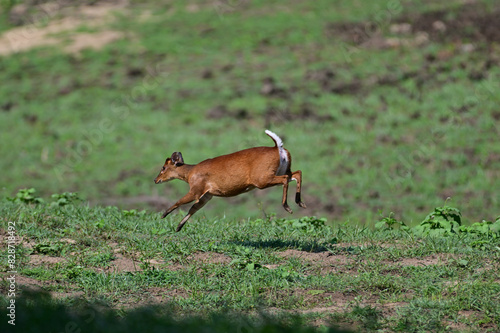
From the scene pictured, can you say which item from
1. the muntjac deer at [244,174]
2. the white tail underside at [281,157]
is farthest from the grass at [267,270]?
the white tail underside at [281,157]

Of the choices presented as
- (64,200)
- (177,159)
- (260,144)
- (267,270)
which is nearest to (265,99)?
(260,144)

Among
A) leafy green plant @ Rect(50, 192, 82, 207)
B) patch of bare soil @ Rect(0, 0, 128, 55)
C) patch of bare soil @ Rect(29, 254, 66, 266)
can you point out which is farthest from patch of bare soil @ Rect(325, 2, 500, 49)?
patch of bare soil @ Rect(29, 254, 66, 266)

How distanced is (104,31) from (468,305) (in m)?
20.4

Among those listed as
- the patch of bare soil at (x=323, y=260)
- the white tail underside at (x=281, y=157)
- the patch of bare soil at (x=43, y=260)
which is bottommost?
the patch of bare soil at (x=43, y=260)

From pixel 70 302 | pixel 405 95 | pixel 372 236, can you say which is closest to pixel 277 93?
pixel 405 95

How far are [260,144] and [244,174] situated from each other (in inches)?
347

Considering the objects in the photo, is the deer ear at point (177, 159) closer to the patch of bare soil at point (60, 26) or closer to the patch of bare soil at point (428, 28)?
the patch of bare soil at point (428, 28)

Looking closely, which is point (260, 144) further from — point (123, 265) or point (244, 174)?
point (123, 265)

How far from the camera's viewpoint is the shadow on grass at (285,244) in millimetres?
8078

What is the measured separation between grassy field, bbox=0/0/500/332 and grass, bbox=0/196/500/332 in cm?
2

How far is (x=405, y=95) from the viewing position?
19.5 meters

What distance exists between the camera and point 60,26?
84.9ft

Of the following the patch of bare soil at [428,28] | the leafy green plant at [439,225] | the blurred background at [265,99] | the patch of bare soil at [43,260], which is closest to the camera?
the patch of bare soil at [43,260]

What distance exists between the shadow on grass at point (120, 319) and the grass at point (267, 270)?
Answer: 0.09 m
